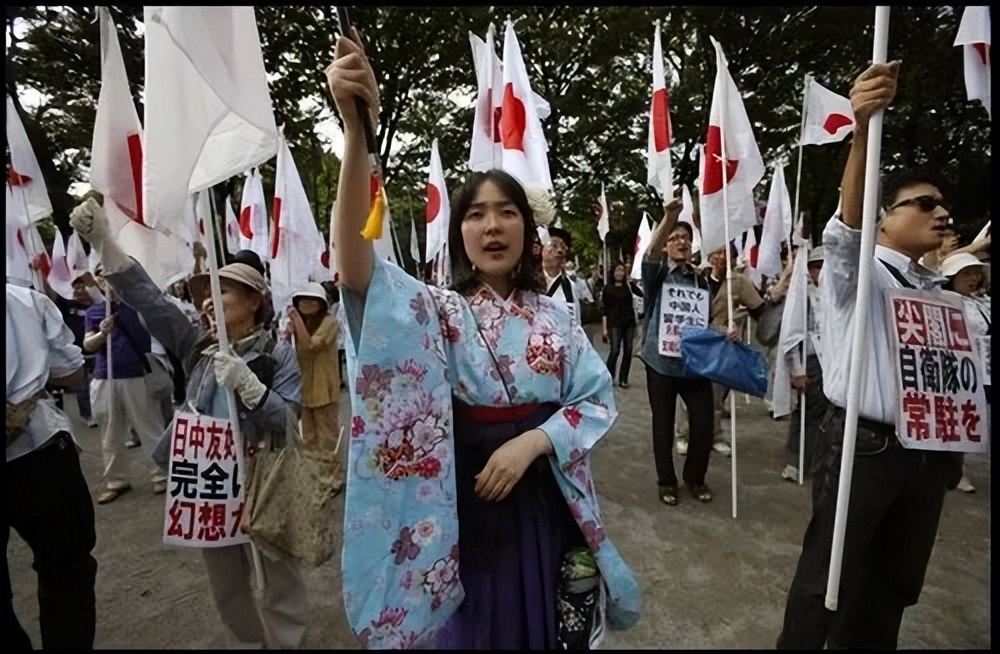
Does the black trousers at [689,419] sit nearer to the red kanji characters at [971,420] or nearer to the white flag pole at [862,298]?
the red kanji characters at [971,420]

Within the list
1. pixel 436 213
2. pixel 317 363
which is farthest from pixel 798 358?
pixel 317 363

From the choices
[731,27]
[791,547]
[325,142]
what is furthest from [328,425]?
[731,27]

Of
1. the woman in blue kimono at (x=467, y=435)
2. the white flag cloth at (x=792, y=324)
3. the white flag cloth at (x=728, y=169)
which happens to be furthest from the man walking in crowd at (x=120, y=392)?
the white flag cloth at (x=792, y=324)

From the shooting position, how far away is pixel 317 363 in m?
4.22

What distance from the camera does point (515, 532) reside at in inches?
63.1

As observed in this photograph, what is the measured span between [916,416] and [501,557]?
1485 millimetres

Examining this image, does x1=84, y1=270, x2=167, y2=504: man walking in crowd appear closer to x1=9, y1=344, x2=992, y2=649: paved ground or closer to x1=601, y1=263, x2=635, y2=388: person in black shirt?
x1=9, y1=344, x2=992, y2=649: paved ground

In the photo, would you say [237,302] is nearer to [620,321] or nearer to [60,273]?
[60,273]

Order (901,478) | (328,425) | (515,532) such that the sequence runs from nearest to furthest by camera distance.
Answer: (515,532), (901,478), (328,425)

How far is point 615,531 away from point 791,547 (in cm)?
102

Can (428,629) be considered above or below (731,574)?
above

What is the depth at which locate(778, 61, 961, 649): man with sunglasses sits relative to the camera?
206 centimetres

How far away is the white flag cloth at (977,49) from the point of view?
2.49 metres

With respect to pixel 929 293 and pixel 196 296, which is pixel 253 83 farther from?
pixel 929 293
